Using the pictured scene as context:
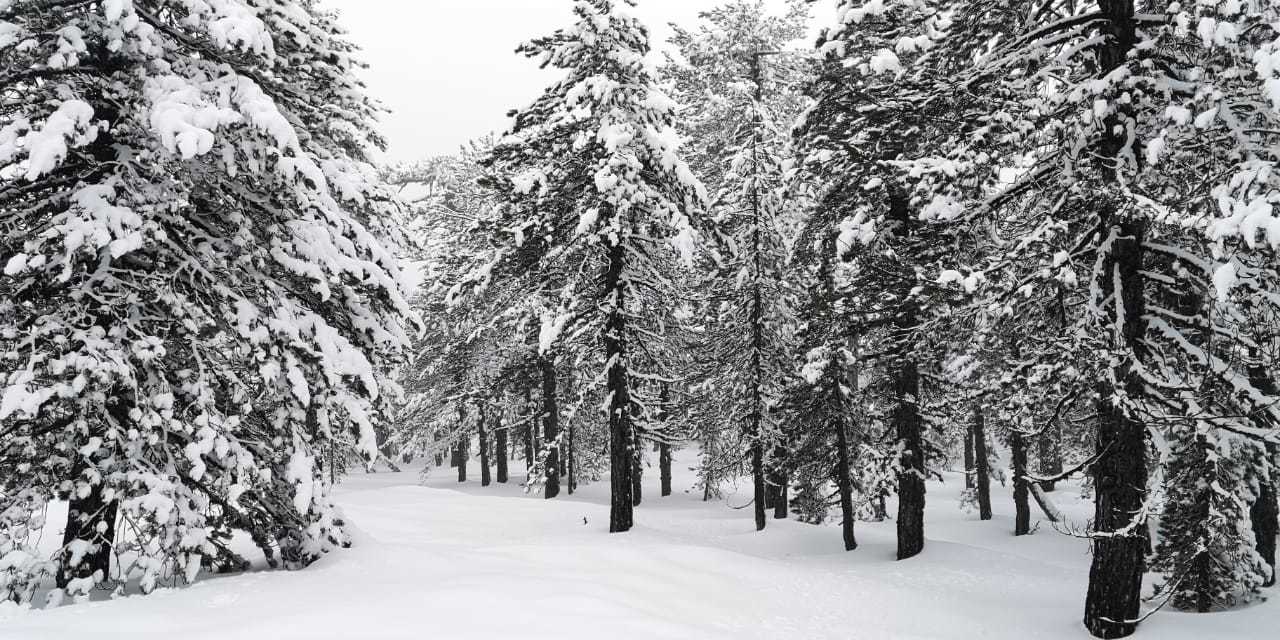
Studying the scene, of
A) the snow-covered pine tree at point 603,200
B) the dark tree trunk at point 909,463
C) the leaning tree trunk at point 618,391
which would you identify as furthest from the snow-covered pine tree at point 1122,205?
the leaning tree trunk at point 618,391

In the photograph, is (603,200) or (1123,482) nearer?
(1123,482)

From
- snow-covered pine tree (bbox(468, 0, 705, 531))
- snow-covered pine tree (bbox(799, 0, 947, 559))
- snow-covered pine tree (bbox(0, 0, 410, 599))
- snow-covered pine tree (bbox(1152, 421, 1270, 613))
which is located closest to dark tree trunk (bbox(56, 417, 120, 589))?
snow-covered pine tree (bbox(0, 0, 410, 599))

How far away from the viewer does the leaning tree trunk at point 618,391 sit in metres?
16.1

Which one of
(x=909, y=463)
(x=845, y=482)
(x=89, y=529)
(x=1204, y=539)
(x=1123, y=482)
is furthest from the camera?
(x=845, y=482)

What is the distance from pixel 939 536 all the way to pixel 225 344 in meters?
24.6

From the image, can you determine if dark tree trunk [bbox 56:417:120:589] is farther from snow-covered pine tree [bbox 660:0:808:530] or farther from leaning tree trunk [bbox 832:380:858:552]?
leaning tree trunk [bbox 832:380:858:552]

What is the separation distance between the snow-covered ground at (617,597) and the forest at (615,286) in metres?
0.10

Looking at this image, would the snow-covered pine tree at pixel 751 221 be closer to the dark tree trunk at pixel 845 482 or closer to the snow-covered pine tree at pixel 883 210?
the dark tree trunk at pixel 845 482

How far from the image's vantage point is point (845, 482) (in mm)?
17391

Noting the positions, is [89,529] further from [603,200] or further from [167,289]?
[603,200]

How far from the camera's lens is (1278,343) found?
299 inches

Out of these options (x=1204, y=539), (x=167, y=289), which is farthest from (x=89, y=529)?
(x=1204, y=539)

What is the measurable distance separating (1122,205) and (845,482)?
36.7 feet

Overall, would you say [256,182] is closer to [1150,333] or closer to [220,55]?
[220,55]
